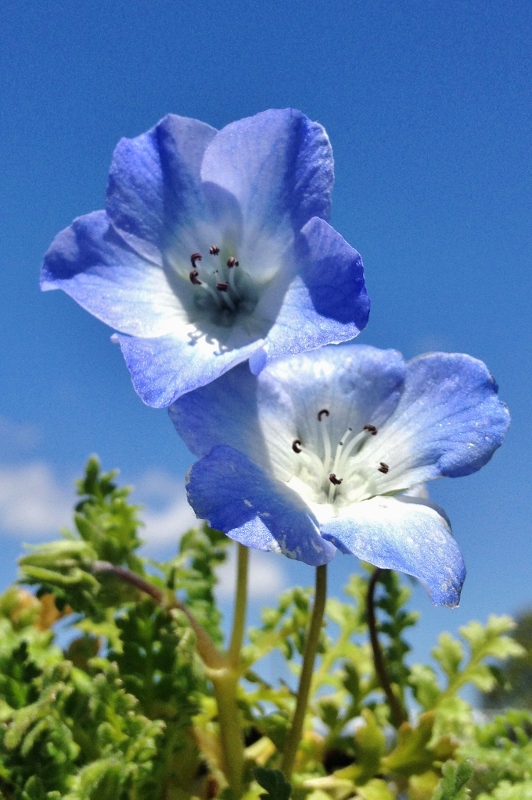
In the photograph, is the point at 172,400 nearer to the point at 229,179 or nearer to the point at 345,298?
the point at 345,298

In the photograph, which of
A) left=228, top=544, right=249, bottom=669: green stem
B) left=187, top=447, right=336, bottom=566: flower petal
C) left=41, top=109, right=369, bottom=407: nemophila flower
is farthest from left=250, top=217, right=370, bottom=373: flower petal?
left=228, top=544, right=249, bottom=669: green stem

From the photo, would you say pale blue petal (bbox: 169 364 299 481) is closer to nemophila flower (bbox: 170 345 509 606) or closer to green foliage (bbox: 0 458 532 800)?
nemophila flower (bbox: 170 345 509 606)

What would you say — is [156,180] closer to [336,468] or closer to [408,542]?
[336,468]

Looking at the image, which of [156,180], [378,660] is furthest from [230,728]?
[156,180]

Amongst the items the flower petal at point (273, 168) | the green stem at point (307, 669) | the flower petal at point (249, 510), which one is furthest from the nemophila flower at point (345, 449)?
the flower petal at point (273, 168)

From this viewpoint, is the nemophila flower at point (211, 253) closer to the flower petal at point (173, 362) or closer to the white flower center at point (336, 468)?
the flower petal at point (173, 362)

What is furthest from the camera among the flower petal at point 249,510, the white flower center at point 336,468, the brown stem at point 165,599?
the brown stem at point 165,599
